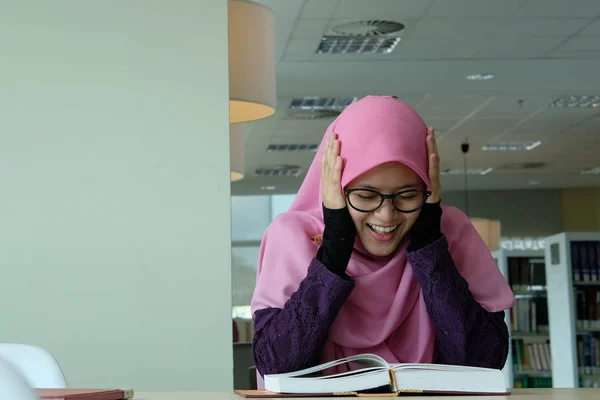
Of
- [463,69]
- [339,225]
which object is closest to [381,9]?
[463,69]

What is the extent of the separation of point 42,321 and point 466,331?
3.67 ft

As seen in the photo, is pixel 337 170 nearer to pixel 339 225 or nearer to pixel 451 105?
pixel 339 225

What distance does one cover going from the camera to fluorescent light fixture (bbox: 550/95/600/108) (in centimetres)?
885

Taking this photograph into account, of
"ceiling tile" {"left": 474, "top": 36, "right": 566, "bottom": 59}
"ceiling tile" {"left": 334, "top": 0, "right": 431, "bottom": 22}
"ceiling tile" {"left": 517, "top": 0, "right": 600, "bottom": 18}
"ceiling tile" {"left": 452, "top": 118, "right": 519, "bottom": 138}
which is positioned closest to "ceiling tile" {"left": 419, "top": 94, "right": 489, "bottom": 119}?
"ceiling tile" {"left": 452, "top": 118, "right": 519, "bottom": 138}

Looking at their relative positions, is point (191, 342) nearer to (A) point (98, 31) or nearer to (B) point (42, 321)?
(B) point (42, 321)

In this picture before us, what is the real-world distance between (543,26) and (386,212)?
5.11 meters

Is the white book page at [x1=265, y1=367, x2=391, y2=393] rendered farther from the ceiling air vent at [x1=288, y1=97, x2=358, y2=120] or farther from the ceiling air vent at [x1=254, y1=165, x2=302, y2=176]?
the ceiling air vent at [x1=254, y1=165, x2=302, y2=176]

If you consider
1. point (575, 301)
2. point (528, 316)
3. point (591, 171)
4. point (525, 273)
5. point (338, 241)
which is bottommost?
point (528, 316)

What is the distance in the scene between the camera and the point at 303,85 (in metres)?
7.98

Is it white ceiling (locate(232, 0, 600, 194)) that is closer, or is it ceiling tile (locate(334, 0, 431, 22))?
ceiling tile (locate(334, 0, 431, 22))

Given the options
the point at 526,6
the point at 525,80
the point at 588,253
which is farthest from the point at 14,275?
the point at 525,80

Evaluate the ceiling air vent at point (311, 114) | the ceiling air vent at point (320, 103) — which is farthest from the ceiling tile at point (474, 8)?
the ceiling air vent at point (311, 114)

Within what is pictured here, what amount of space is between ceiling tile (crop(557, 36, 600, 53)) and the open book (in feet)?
19.0

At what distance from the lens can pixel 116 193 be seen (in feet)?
7.61
